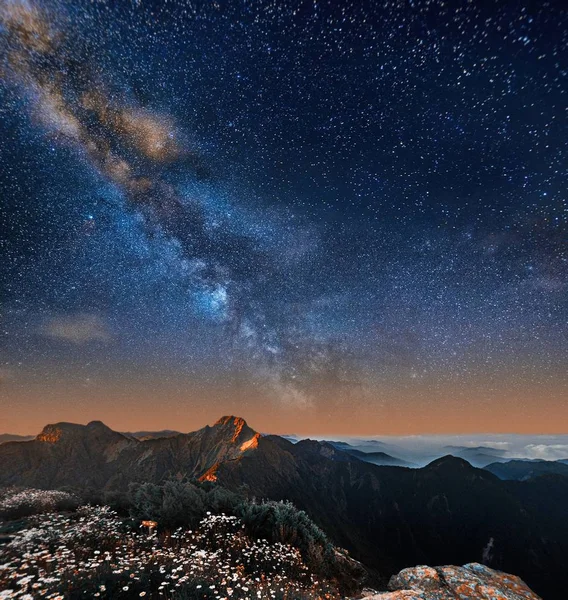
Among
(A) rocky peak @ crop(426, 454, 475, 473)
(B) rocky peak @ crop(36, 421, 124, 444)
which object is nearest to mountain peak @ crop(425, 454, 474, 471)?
(A) rocky peak @ crop(426, 454, 475, 473)

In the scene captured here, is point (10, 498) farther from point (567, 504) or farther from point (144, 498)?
point (567, 504)

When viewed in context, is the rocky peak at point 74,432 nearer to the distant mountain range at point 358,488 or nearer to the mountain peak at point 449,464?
the distant mountain range at point 358,488

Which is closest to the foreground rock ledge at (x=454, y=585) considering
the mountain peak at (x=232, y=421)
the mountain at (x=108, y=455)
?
the mountain at (x=108, y=455)

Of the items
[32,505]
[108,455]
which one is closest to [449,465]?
[108,455]

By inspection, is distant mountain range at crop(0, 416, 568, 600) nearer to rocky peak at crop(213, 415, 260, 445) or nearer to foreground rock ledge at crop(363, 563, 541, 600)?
rocky peak at crop(213, 415, 260, 445)

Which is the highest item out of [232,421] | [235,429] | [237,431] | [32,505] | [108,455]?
[232,421]

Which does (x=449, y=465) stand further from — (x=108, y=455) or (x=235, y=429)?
(x=108, y=455)
